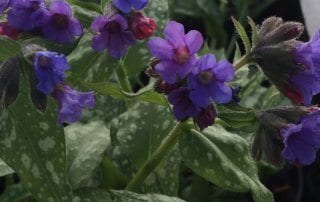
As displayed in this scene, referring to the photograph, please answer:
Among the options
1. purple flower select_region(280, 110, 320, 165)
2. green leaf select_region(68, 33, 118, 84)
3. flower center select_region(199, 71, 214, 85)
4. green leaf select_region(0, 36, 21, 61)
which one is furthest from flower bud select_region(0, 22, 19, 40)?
purple flower select_region(280, 110, 320, 165)

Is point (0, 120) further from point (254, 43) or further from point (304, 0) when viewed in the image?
point (304, 0)

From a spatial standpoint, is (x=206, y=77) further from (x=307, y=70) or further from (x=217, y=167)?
(x=217, y=167)

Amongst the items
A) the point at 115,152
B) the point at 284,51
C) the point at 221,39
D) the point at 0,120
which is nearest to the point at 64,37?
the point at 0,120

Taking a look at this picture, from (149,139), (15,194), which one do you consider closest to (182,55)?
(149,139)

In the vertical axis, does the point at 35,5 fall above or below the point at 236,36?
above

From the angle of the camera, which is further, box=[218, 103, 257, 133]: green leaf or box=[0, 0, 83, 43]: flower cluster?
box=[218, 103, 257, 133]: green leaf

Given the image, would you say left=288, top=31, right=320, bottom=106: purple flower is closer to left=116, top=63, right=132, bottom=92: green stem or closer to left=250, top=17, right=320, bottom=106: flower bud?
left=250, top=17, right=320, bottom=106: flower bud
